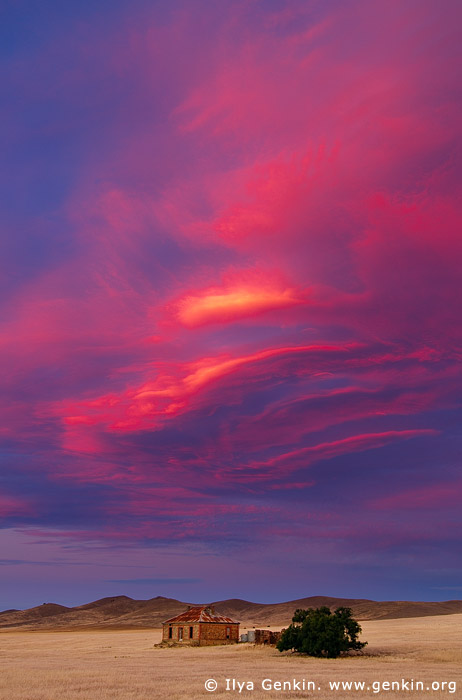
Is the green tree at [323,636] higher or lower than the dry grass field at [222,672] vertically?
higher

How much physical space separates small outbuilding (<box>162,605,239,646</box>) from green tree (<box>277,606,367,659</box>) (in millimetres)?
17500

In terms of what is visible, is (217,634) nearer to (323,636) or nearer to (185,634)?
(185,634)

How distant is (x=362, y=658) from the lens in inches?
2030

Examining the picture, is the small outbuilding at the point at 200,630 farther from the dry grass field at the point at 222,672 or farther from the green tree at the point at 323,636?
the green tree at the point at 323,636

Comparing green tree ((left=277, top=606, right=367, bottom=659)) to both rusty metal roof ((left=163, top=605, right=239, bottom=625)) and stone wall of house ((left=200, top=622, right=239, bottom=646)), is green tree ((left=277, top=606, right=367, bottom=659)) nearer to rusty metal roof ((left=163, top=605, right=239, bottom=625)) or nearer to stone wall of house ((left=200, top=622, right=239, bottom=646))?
stone wall of house ((left=200, top=622, right=239, bottom=646))

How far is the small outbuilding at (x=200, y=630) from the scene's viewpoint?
70.4 meters

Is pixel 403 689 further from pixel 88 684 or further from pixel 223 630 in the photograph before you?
pixel 223 630

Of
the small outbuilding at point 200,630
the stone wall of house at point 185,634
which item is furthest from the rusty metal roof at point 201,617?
the stone wall of house at point 185,634

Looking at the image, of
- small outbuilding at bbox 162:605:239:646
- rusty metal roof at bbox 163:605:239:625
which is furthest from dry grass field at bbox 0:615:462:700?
rusty metal roof at bbox 163:605:239:625

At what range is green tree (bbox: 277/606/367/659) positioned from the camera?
5231 centimetres

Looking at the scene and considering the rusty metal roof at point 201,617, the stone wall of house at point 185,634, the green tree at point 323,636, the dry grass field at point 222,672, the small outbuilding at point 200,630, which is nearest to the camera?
the dry grass field at point 222,672

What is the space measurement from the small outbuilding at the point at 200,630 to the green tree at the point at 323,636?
1750 centimetres

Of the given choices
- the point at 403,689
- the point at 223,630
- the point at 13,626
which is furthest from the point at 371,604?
the point at 403,689

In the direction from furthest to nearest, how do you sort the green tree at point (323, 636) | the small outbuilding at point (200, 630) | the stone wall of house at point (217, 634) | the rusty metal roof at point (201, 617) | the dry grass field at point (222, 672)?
the rusty metal roof at point (201, 617), the small outbuilding at point (200, 630), the stone wall of house at point (217, 634), the green tree at point (323, 636), the dry grass field at point (222, 672)
